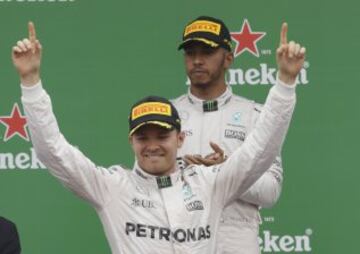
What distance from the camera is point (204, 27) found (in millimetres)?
3656

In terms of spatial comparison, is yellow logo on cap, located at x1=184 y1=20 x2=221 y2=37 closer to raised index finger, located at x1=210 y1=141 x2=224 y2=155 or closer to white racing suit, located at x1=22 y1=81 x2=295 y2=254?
raised index finger, located at x1=210 y1=141 x2=224 y2=155

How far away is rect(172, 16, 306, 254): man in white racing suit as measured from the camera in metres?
3.51

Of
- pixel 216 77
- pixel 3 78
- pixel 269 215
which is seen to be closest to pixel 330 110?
pixel 269 215

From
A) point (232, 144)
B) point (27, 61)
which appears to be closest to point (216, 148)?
point (232, 144)

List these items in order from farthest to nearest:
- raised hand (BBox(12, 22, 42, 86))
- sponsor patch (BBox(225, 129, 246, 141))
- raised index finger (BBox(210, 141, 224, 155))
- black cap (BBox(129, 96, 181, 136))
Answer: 1. sponsor patch (BBox(225, 129, 246, 141))
2. raised index finger (BBox(210, 141, 224, 155))
3. black cap (BBox(129, 96, 181, 136))
4. raised hand (BBox(12, 22, 42, 86))

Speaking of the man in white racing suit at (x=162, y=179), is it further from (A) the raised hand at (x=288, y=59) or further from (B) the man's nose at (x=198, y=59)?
(B) the man's nose at (x=198, y=59)

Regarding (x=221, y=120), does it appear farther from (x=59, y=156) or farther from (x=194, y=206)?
(x=59, y=156)

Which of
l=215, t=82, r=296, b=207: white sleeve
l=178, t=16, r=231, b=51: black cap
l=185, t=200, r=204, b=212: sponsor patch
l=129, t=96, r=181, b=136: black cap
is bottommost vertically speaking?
l=185, t=200, r=204, b=212: sponsor patch

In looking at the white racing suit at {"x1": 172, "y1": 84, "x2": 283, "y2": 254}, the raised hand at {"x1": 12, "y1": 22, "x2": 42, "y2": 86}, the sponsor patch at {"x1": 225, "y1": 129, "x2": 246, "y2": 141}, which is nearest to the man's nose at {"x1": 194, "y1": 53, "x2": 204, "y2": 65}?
the white racing suit at {"x1": 172, "y1": 84, "x2": 283, "y2": 254}

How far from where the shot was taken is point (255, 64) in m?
4.24

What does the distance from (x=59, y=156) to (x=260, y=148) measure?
545 millimetres

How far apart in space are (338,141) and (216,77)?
79 centimetres

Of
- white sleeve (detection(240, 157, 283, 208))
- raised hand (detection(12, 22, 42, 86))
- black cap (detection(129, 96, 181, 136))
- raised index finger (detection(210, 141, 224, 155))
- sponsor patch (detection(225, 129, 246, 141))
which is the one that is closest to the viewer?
raised hand (detection(12, 22, 42, 86))

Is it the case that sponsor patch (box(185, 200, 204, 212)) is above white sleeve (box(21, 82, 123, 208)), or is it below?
below
